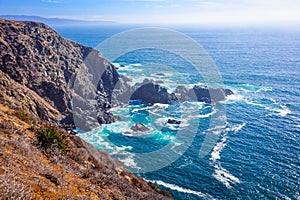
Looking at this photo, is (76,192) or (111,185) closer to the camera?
(76,192)

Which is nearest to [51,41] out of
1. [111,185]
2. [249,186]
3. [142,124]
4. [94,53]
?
[94,53]

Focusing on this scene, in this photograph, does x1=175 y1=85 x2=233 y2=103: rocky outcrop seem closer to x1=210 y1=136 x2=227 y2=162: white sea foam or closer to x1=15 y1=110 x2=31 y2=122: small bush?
x1=210 y1=136 x2=227 y2=162: white sea foam

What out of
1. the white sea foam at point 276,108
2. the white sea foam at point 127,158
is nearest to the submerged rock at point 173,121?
the white sea foam at point 127,158

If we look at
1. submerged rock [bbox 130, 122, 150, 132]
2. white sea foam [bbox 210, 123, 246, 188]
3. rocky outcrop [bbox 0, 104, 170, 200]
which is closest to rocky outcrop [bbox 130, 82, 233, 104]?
submerged rock [bbox 130, 122, 150, 132]

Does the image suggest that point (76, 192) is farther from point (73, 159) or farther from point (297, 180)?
point (297, 180)

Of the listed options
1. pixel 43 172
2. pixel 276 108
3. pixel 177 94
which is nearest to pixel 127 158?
pixel 43 172

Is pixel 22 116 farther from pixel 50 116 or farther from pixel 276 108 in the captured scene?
pixel 276 108

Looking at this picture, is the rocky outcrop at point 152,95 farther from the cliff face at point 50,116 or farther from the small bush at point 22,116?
the small bush at point 22,116
